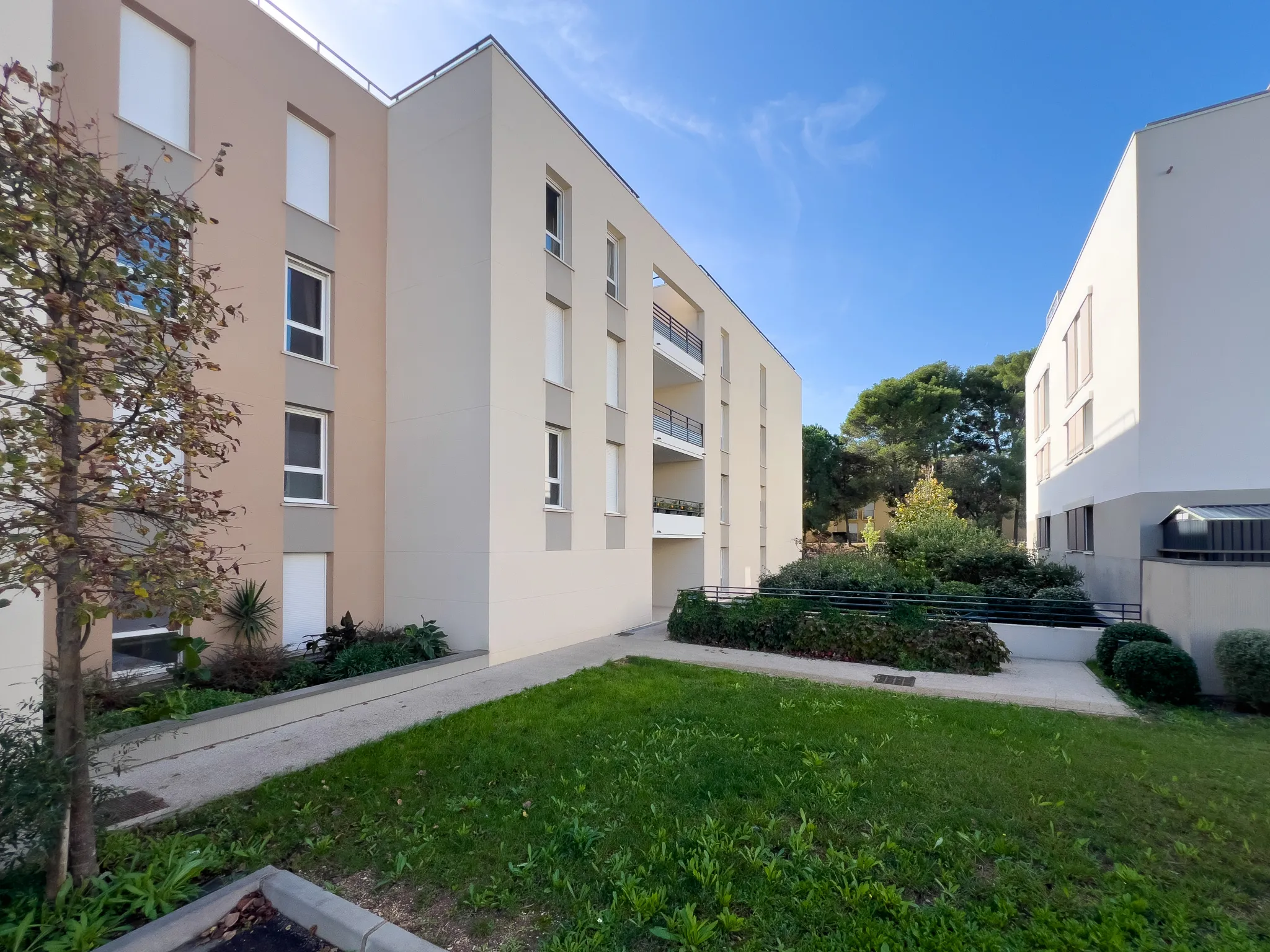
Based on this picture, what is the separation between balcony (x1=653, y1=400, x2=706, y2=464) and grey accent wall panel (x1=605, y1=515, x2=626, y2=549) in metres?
2.55

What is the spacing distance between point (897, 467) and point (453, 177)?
102 feet

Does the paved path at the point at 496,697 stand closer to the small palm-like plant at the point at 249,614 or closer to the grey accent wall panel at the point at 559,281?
the small palm-like plant at the point at 249,614

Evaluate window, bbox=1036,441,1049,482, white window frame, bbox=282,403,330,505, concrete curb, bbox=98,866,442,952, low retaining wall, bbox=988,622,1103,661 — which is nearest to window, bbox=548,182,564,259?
white window frame, bbox=282,403,330,505

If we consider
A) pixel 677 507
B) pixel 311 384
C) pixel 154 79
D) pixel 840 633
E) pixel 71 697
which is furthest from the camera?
pixel 677 507

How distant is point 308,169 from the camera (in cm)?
930

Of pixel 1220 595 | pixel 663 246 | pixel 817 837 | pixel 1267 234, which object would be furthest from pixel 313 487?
pixel 1267 234

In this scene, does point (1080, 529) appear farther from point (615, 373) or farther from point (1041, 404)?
point (615, 373)

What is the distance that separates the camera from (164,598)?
2.81 metres

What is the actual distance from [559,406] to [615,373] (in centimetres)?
264

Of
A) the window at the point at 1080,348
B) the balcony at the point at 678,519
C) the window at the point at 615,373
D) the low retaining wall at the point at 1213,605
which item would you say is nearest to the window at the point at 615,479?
the window at the point at 615,373

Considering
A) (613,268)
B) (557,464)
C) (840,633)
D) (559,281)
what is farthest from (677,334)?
(840,633)

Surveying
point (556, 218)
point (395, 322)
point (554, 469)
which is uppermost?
point (556, 218)

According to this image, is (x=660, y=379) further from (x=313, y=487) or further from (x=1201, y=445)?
(x=1201, y=445)

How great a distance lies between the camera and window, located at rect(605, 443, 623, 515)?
1272cm
